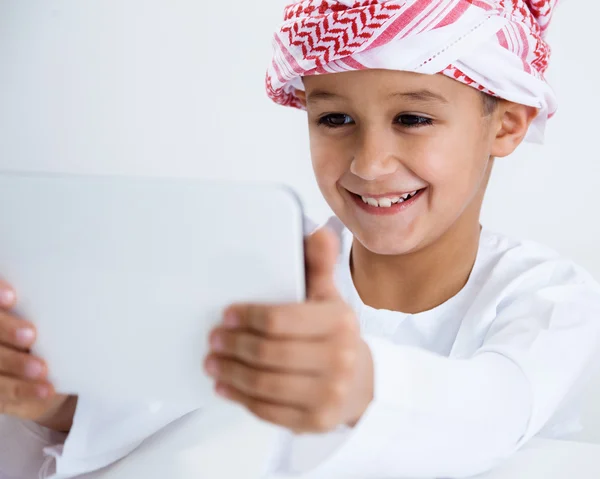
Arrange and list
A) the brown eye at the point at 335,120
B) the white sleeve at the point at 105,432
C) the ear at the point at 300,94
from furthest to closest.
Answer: the ear at the point at 300,94, the brown eye at the point at 335,120, the white sleeve at the point at 105,432

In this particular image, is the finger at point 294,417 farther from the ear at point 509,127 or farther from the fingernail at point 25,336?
the ear at point 509,127

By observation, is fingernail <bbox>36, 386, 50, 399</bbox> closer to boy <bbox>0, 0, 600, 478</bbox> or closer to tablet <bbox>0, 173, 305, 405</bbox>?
tablet <bbox>0, 173, 305, 405</bbox>

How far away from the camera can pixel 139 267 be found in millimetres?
654

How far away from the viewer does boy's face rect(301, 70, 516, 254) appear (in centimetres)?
94

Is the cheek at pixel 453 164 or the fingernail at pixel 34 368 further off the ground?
the cheek at pixel 453 164

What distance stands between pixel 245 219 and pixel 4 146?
1.56 meters

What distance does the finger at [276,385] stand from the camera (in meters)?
0.57

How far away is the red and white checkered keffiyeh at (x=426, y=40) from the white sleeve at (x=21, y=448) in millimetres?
517

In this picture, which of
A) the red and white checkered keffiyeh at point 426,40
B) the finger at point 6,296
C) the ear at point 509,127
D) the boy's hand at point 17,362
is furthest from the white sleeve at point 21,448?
the ear at point 509,127

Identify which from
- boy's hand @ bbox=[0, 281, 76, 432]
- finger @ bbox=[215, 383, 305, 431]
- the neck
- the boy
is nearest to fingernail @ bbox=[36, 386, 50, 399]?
boy's hand @ bbox=[0, 281, 76, 432]

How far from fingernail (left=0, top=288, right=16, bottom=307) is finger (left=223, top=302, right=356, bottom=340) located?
0.25m

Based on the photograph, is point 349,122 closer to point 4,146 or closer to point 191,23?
point 191,23

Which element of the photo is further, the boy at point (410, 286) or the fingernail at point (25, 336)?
the fingernail at point (25, 336)

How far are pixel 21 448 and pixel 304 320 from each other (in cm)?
54
